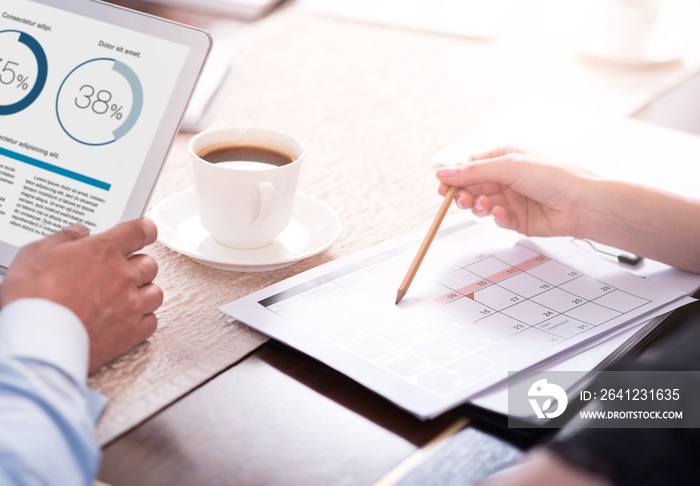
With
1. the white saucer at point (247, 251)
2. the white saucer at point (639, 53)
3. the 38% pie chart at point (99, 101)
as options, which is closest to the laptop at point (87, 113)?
the 38% pie chart at point (99, 101)

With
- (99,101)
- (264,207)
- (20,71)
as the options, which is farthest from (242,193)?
(20,71)

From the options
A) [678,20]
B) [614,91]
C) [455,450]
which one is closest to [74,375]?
[455,450]

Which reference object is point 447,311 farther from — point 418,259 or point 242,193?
point 242,193

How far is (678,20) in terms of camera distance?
2002 millimetres

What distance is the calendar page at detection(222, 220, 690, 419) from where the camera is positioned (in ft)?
2.33

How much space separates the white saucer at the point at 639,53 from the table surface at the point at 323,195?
2 centimetres

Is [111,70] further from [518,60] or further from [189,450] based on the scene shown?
[518,60]

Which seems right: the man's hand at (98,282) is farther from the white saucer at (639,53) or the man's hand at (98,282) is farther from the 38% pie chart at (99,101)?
the white saucer at (639,53)

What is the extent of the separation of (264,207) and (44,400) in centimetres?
36

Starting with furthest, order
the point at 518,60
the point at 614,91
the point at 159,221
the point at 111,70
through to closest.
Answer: the point at 518,60
the point at 614,91
the point at 159,221
the point at 111,70

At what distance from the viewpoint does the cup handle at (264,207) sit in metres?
0.86

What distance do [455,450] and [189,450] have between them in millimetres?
232

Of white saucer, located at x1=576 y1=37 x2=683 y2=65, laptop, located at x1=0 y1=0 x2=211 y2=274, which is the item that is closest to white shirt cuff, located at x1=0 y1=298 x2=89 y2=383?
laptop, located at x1=0 y1=0 x2=211 y2=274

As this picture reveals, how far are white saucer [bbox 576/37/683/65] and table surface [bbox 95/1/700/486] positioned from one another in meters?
0.02
